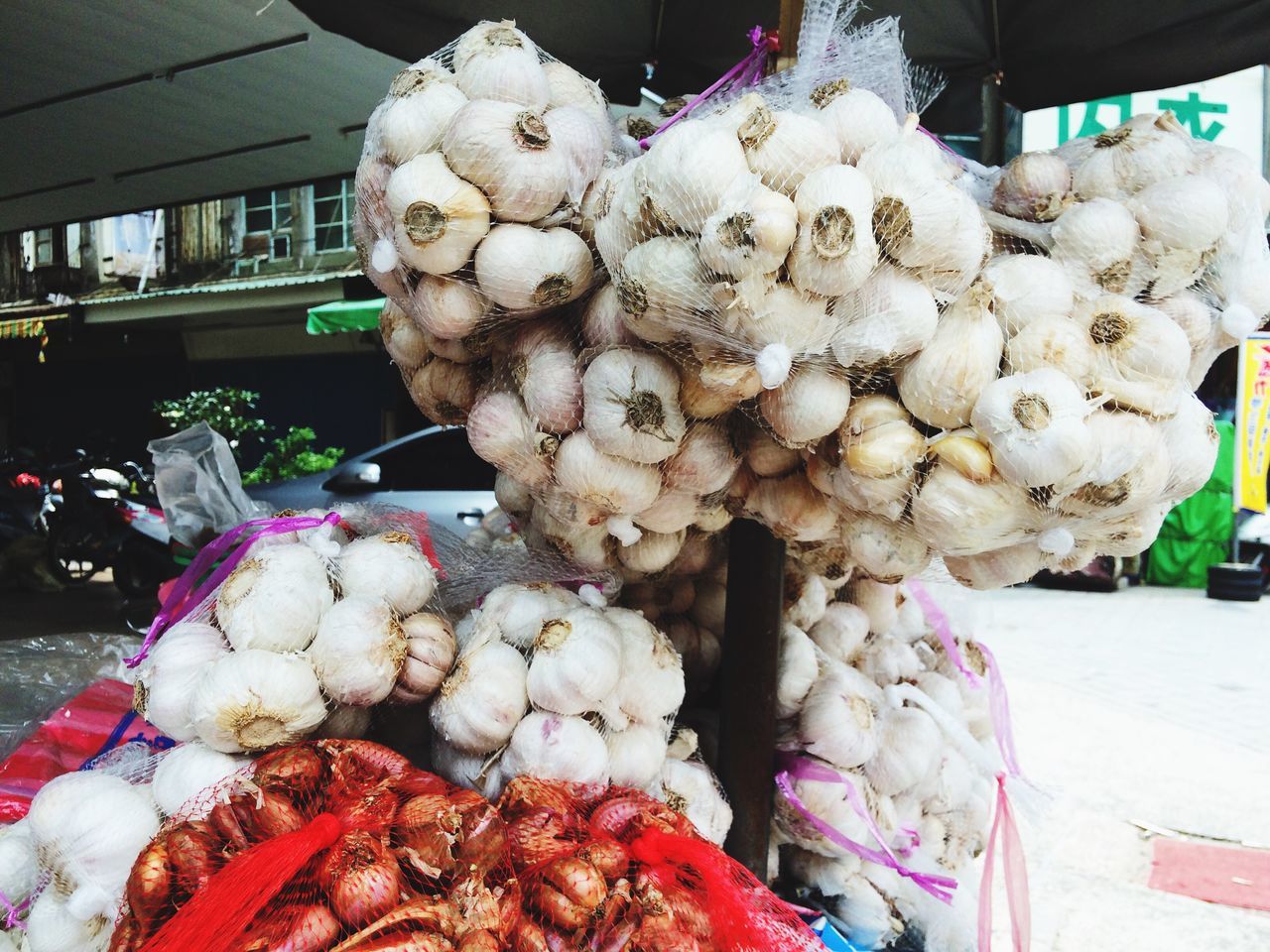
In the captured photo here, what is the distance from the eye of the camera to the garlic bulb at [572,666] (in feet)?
4.60

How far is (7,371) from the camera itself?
62.0ft

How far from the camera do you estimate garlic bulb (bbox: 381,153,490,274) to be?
127 centimetres

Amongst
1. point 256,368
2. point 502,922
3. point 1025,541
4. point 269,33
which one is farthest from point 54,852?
point 256,368

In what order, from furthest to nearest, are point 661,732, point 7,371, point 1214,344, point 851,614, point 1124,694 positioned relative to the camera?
point 7,371
point 1124,694
point 851,614
point 661,732
point 1214,344

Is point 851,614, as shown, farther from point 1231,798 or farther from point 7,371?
point 7,371

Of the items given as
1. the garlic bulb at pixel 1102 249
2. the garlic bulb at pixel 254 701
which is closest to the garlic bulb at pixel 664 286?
the garlic bulb at pixel 1102 249

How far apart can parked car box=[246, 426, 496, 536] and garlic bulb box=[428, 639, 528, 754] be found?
435 centimetres

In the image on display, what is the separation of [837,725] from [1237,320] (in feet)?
3.15

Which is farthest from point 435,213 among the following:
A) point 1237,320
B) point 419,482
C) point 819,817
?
point 419,482

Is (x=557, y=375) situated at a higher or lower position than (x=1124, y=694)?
higher

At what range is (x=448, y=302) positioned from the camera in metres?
1.36

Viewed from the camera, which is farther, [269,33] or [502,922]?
[269,33]

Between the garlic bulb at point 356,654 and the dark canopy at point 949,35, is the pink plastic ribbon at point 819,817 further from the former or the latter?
the dark canopy at point 949,35

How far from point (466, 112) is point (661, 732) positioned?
991 millimetres
